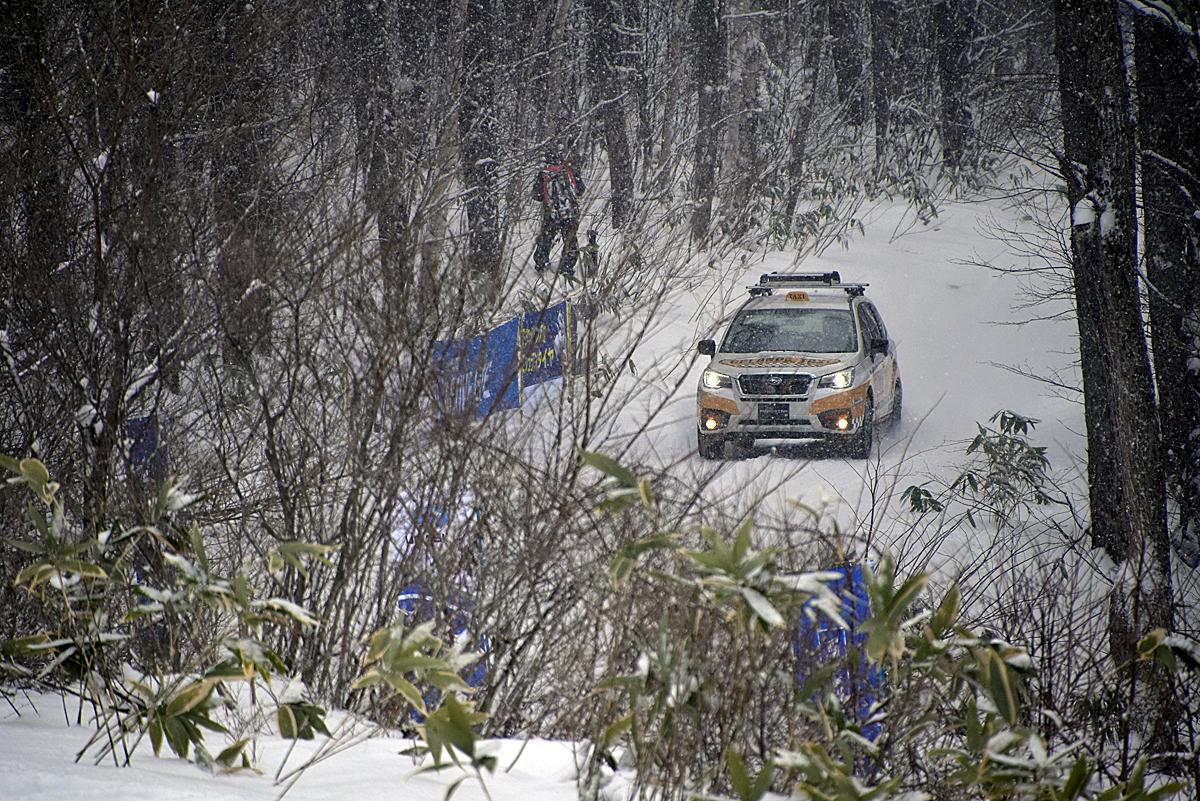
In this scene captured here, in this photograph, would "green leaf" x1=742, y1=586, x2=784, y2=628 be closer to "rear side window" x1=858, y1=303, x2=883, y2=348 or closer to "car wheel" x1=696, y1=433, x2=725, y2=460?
"car wheel" x1=696, y1=433, x2=725, y2=460

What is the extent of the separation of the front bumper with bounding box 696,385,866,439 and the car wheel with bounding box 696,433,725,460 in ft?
0.29

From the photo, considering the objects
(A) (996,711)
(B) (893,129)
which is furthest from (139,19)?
(B) (893,129)

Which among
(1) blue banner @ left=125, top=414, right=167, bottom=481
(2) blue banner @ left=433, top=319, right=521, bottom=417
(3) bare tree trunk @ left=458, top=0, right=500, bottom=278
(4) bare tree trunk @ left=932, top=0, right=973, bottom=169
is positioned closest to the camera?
(2) blue banner @ left=433, top=319, right=521, bottom=417

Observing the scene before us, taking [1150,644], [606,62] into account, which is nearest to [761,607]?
[1150,644]

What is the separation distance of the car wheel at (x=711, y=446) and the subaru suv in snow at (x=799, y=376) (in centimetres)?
1

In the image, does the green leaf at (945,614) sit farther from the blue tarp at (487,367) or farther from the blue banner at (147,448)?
the blue banner at (147,448)

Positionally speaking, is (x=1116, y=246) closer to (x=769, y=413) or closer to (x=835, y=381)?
(x=835, y=381)

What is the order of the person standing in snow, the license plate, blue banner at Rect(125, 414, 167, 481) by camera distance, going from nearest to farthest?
blue banner at Rect(125, 414, 167, 481) < the person standing in snow < the license plate

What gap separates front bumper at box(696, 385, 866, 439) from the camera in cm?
1215

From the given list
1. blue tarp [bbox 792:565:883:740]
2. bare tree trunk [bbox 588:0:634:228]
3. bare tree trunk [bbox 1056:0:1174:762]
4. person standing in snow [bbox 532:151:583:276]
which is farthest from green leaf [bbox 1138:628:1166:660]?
bare tree trunk [bbox 588:0:634:228]

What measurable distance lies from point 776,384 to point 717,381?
0.66 m

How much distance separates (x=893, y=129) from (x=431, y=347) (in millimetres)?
27305

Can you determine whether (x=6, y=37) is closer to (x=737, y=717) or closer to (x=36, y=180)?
(x=36, y=180)

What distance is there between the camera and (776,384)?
1227cm
